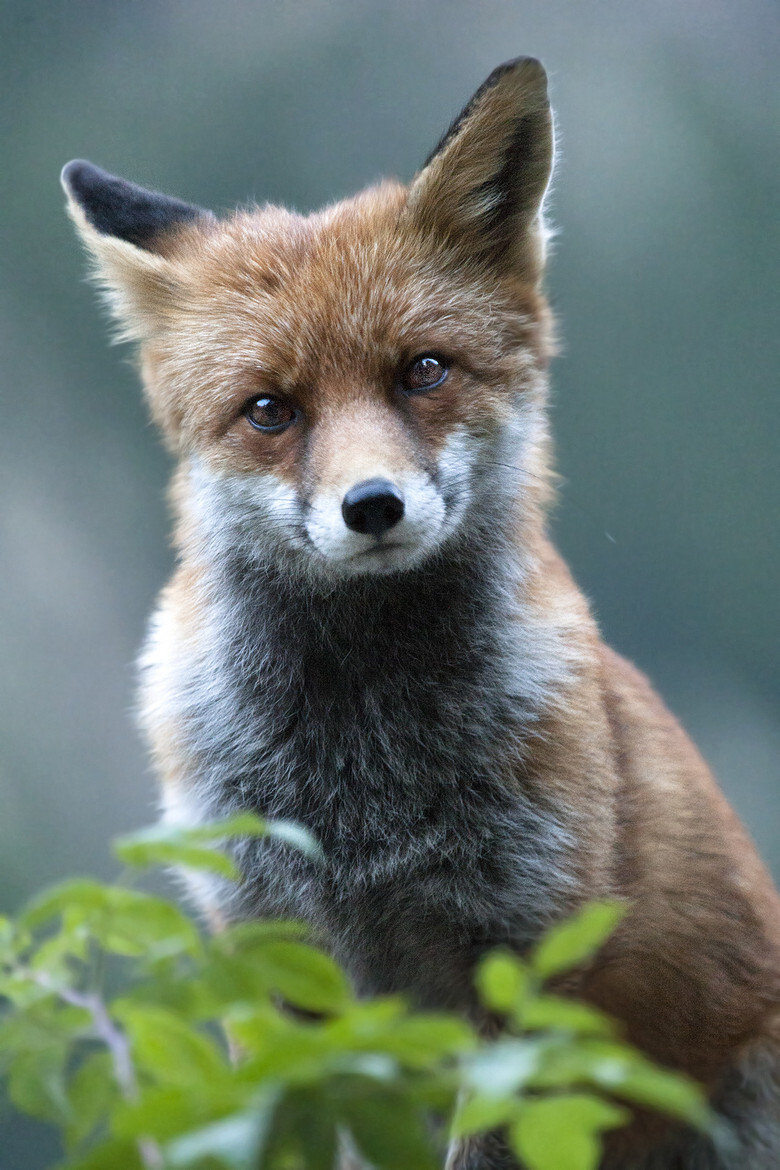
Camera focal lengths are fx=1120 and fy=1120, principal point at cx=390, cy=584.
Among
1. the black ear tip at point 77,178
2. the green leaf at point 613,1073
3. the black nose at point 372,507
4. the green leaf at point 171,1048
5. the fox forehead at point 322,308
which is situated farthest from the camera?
the black ear tip at point 77,178

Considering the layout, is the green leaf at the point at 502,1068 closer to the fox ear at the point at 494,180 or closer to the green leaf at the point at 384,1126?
the green leaf at the point at 384,1126

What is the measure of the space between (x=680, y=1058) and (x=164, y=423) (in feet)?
3.83

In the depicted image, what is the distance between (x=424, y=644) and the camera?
5.12 ft

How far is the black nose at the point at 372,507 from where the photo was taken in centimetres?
128

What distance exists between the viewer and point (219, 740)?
1.61 m

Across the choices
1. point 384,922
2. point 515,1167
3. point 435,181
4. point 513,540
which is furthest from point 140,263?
point 515,1167

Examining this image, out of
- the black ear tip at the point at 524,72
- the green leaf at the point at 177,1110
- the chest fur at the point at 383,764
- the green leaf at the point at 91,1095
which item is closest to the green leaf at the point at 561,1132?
the green leaf at the point at 177,1110

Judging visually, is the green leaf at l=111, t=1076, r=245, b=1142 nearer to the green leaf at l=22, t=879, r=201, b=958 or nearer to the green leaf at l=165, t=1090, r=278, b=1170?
the green leaf at l=165, t=1090, r=278, b=1170

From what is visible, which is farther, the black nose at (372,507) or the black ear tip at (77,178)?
the black ear tip at (77,178)

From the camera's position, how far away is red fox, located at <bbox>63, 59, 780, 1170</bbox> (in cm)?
145

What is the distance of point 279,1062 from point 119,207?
4.94 ft

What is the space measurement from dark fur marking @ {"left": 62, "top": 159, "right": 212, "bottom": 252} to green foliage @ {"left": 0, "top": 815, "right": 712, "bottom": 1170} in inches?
52.2

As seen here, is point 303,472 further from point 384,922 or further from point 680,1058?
point 680,1058

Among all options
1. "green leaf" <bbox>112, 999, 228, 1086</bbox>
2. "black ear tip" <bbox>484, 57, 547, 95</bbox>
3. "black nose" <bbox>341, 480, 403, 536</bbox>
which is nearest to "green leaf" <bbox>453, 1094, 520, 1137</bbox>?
"green leaf" <bbox>112, 999, 228, 1086</bbox>
